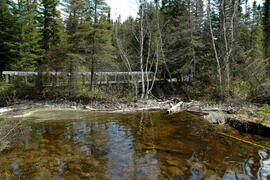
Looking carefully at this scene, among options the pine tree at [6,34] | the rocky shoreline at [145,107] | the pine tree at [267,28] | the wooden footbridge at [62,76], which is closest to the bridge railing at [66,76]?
the wooden footbridge at [62,76]

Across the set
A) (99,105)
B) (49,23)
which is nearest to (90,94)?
(99,105)

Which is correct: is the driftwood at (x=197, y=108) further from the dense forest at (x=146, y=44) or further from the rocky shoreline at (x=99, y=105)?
the dense forest at (x=146, y=44)

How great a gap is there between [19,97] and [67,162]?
11809 millimetres

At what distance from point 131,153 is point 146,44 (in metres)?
15.4

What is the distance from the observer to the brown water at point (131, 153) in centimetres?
474

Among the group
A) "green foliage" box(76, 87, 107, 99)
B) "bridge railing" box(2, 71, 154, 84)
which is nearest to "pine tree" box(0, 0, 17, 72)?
"bridge railing" box(2, 71, 154, 84)

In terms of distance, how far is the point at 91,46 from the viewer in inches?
594

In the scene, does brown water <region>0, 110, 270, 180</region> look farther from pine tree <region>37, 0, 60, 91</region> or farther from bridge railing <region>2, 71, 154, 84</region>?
pine tree <region>37, 0, 60, 91</region>

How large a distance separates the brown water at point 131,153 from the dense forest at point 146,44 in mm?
6730

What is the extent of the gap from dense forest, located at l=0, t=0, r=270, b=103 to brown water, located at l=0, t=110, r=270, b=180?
6.73 m

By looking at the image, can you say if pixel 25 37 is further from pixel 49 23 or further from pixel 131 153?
pixel 131 153

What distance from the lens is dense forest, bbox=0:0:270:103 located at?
14.7 m

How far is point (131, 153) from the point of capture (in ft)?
19.4

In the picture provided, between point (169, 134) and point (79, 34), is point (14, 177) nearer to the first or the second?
point (169, 134)
